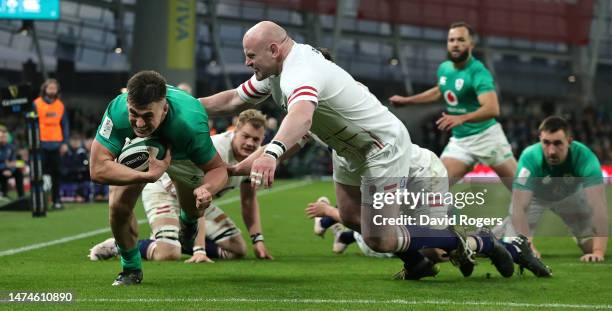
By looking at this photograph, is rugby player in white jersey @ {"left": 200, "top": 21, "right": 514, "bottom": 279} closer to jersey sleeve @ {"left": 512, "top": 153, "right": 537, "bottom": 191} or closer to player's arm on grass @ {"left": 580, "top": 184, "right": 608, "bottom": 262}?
jersey sleeve @ {"left": 512, "top": 153, "right": 537, "bottom": 191}

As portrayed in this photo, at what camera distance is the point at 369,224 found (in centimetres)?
750

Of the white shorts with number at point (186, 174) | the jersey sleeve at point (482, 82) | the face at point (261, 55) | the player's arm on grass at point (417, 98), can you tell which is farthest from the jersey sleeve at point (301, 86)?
the jersey sleeve at point (482, 82)

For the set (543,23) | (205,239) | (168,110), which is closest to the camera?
(168,110)

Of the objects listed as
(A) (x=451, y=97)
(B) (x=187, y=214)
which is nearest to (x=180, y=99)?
(B) (x=187, y=214)

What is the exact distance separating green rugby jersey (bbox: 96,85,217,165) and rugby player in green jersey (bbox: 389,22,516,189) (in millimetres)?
4152

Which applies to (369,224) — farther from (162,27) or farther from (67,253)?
(162,27)

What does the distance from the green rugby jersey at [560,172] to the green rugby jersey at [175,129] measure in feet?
12.0

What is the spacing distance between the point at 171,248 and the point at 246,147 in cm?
114

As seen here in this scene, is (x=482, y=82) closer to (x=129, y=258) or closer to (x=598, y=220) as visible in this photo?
(x=598, y=220)

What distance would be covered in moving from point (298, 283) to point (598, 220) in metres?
3.34

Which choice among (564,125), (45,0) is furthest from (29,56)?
(564,125)

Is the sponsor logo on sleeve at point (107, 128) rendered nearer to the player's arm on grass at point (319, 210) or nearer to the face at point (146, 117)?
the face at point (146, 117)

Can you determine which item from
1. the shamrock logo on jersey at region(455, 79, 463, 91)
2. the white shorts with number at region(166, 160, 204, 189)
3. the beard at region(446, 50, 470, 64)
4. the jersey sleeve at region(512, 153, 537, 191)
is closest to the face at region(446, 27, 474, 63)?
the beard at region(446, 50, 470, 64)

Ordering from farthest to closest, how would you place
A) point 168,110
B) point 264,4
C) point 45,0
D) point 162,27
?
point 264,4 → point 162,27 → point 45,0 → point 168,110
